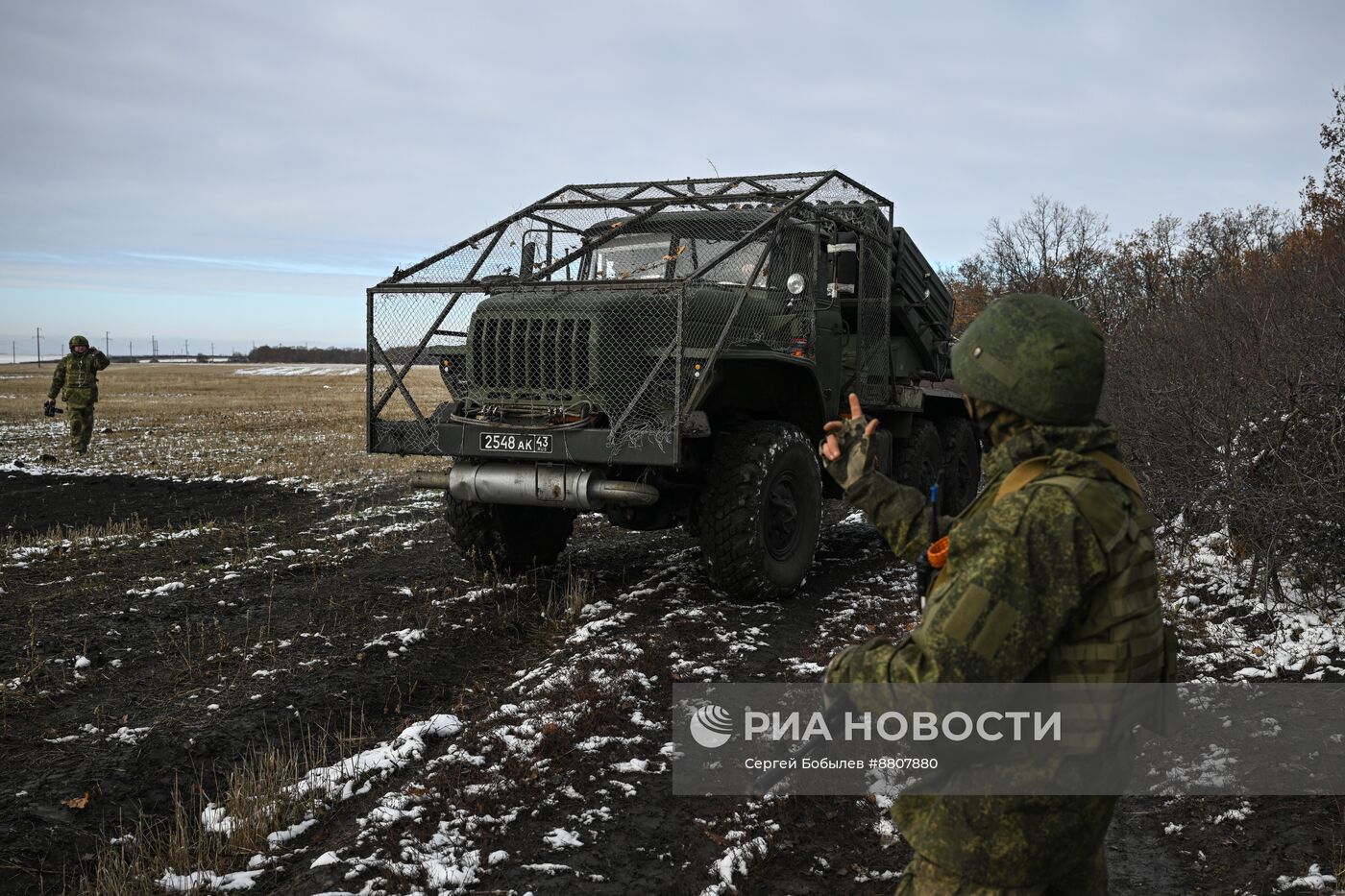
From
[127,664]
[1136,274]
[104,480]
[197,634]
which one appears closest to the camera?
[127,664]

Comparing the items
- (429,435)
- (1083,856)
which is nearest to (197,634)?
(429,435)

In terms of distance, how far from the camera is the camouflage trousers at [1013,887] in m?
1.86

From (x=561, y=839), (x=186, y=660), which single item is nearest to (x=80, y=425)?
(x=186, y=660)

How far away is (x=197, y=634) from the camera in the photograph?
6.07 meters

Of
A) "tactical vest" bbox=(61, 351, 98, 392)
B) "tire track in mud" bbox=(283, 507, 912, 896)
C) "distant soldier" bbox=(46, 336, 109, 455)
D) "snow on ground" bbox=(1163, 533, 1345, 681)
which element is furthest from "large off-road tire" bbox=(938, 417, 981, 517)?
"tactical vest" bbox=(61, 351, 98, 392)

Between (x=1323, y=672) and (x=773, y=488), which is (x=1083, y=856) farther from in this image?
(x=773, y=488)

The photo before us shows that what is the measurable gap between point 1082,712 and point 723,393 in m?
4.98

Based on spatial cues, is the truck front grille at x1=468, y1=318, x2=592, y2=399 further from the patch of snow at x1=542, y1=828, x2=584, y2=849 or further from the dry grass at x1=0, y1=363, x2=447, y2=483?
the patch of snow at x1=542, y1=828, x2=584, y2=849

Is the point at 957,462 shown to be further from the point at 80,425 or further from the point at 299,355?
the point at 299,355

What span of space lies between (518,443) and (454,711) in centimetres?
190

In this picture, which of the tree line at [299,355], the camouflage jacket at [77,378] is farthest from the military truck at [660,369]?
the tree line at [299,355]

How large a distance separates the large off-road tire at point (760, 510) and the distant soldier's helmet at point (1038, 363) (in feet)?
14.4

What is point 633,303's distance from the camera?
6.39m

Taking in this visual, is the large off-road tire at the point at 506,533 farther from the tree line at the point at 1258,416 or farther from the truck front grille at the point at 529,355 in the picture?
the tree line at the point at 1258,416
